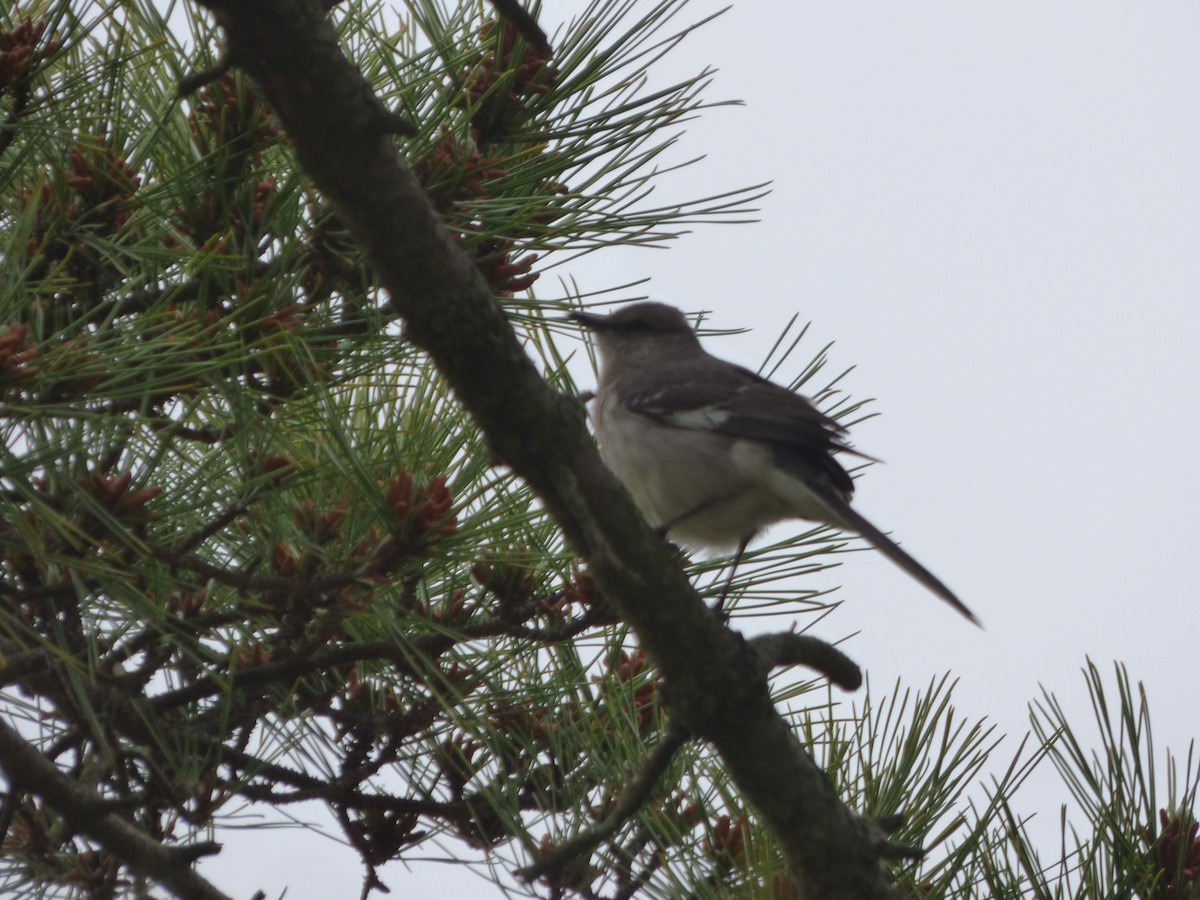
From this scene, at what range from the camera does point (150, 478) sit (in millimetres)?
2025

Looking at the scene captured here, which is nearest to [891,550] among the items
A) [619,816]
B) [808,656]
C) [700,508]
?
[700,508]

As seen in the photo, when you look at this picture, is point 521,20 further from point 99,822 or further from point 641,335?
point 641,335

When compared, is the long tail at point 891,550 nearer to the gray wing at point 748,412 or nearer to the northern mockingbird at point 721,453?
the northern mockingbird at point 721,453

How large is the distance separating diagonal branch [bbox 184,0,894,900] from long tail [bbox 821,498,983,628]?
0.83 m

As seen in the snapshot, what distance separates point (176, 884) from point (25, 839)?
0.78 m

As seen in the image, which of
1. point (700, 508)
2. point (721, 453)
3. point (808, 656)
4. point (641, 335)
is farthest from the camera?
point (641, 335)

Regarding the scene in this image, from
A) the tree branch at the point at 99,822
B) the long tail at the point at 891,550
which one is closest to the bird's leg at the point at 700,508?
the long tail at the point at 891,550

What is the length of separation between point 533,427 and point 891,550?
1.44 m

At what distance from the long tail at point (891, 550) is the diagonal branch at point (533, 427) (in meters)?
0.83

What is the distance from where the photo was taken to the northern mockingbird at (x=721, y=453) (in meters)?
3.29

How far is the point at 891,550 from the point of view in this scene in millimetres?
2922

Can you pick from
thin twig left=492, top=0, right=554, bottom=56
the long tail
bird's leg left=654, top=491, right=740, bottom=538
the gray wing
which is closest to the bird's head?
the gray wing

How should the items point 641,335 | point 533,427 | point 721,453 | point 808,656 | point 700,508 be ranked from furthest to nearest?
point 641,335
point 721,453
point 700,508
point 808,656
point 533,427

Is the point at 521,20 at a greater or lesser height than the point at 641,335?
lesser
